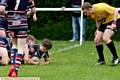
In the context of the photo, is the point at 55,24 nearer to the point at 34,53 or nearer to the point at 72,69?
the point at 34,53

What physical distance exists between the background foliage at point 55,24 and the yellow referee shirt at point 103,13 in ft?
35.6

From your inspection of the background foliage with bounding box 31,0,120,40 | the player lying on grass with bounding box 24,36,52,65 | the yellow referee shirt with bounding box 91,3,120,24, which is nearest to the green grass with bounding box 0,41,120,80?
the player lying on grass with bounding box 24,36,52,65

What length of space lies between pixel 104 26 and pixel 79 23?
290 inches

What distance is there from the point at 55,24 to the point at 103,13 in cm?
1241

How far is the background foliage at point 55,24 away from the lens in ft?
80.8

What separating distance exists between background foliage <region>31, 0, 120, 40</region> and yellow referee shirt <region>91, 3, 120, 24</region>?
427 inches

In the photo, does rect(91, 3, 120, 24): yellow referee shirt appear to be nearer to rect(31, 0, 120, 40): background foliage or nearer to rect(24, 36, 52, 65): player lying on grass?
rect(24, 36, 52, 65): player lying on grass

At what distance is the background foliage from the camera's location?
24.6 meters

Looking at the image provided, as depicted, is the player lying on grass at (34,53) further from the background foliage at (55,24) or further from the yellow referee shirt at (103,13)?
the background foliage at (55,24)

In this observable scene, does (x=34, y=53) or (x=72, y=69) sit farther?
(x=34, y=53)

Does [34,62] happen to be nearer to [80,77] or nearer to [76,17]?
[80,77]

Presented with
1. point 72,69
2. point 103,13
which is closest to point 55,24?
point 103,13

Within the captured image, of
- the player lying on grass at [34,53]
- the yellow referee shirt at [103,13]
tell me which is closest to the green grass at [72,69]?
the player lying on grass at [34,53]

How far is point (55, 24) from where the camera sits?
2559cm
